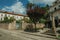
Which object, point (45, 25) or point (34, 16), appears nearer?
point (34, 16)

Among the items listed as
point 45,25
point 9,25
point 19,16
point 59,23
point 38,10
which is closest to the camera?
point 38,10

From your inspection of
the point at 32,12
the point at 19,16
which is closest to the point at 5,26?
the point at 32,12

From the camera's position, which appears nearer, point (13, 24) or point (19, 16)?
point (13, 24)

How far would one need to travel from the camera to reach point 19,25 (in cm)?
3828

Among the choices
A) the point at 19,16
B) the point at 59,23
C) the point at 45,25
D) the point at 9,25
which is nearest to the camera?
the point at 9,25

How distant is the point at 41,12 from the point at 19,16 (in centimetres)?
5894

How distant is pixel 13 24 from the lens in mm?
37438

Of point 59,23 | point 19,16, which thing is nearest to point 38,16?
point 59,23

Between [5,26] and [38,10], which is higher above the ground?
[38,10]

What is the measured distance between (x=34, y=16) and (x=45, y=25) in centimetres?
1540

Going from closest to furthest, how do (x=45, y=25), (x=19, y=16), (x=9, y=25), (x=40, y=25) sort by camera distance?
(x=9, y=25)
(x=40, y=25)
(x=45, y=25)
(x=19, y=16)

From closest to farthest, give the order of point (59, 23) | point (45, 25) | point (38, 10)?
point (38, 10) → point (59, 23) → point (45, 25)

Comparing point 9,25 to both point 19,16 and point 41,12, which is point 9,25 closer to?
point 41,12

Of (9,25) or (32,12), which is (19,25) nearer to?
(9,25)
